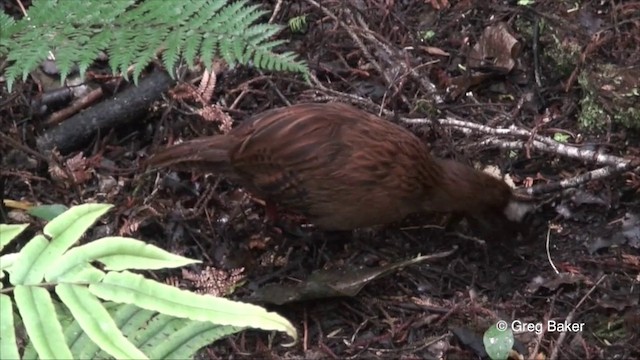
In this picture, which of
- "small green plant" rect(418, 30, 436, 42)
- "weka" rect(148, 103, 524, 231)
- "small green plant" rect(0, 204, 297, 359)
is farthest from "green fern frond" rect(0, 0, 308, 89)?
"small green plant" rect(418, 30, 436, 42)

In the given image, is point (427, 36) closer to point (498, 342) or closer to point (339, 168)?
point (339, 168)

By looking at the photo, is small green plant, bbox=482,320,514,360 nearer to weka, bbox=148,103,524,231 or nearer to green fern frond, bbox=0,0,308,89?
weka, bbox=148,103,524,231

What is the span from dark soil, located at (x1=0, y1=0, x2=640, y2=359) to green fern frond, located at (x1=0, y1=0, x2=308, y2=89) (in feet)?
2.61

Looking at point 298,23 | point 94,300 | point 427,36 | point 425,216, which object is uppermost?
point 94,300

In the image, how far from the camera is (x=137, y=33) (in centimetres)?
320

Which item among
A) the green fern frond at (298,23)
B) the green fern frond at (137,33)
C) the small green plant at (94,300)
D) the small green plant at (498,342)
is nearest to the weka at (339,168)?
the green fern frond at (137,33)

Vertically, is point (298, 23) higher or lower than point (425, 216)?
higher

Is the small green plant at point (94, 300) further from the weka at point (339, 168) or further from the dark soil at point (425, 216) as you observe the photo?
the weka at point (339, 168)

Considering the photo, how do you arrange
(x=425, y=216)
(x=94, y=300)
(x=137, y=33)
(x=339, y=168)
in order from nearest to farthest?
(x=94, y=300)
(x=137, y=33)
(x=339, y=168)
(x=425, y=216)

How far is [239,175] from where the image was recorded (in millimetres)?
3707

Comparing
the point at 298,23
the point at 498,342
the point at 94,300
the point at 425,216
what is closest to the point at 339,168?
the point at 425,216

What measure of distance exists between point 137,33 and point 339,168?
37.1 inches

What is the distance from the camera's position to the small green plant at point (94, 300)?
75.7 inches

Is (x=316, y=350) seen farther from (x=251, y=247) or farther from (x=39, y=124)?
(x=39, y=124)
